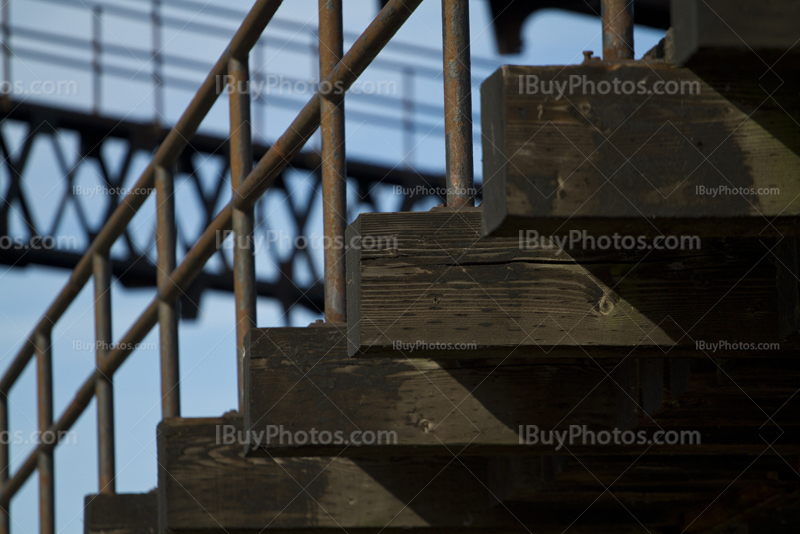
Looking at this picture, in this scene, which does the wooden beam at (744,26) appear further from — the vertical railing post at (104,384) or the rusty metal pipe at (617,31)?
the vertical railing post at (104,384)

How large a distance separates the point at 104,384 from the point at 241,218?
1.78m

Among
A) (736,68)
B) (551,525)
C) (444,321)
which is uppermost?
(736,68)

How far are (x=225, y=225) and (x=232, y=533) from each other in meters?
1.04

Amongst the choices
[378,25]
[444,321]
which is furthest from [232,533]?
[378,25]

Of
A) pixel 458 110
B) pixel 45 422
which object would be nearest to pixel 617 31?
pixel 458 110

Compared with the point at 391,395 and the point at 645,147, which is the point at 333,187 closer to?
the point at 391,395

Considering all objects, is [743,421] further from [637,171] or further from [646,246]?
[637,171]

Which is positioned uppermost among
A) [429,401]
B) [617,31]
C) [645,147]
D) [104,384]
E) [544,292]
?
[617,31]

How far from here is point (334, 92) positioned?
281 centimetres

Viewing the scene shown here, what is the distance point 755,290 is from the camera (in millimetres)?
A: 2256

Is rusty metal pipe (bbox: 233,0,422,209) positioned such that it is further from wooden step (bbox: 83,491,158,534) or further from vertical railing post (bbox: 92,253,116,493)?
wooden step (bbox: 83,491,158,534)

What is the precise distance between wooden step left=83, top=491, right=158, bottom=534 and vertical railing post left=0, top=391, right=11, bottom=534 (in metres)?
1.48

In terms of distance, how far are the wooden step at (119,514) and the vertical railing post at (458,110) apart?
120 inches

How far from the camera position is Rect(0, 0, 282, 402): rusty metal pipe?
11.2ft
